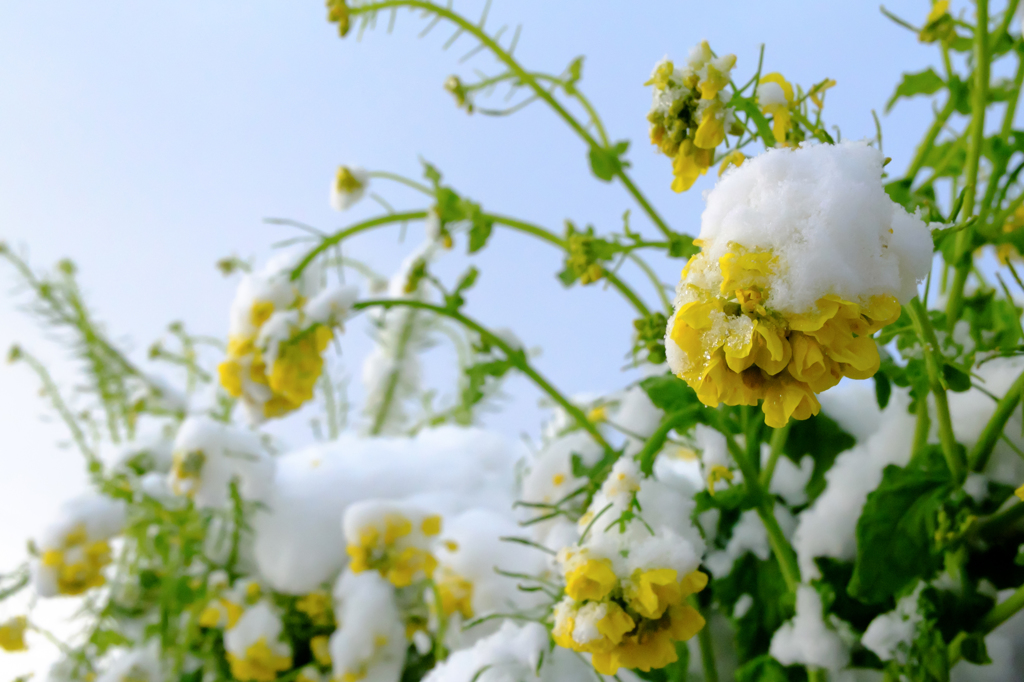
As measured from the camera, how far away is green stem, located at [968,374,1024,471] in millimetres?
215

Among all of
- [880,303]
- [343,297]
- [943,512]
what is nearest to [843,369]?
[880,303]


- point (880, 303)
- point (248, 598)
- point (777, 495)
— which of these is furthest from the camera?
point (248, 598)

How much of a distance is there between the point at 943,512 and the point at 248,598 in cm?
47

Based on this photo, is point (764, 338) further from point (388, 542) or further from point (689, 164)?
point (388, 542)

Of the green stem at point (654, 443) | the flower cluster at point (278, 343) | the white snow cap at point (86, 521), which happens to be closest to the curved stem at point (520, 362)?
the flower cluster at point (278, 343)

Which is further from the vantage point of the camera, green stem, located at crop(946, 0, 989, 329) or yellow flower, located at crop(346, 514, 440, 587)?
yellow flower, located at crop(346, 514, 440, 587)

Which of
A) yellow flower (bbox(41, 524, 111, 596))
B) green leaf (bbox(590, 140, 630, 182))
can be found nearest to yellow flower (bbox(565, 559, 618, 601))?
green leaf (bbox(590, 140, 630, 182))

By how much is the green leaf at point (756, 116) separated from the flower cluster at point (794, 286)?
0.06 meters

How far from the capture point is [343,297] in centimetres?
33

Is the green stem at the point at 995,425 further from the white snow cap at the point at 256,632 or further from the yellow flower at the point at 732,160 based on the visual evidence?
the white snow cap at the point at 256,632

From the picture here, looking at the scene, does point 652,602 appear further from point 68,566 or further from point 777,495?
point 68,566

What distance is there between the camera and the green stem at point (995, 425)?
215 millimetres

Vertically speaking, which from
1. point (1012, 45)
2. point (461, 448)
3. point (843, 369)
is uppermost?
point (1012, 45)

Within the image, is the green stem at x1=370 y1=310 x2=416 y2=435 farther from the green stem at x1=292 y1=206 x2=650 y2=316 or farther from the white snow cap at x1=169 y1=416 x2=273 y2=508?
the green stem at x1=292 y1=206 x2=650 y2=316
